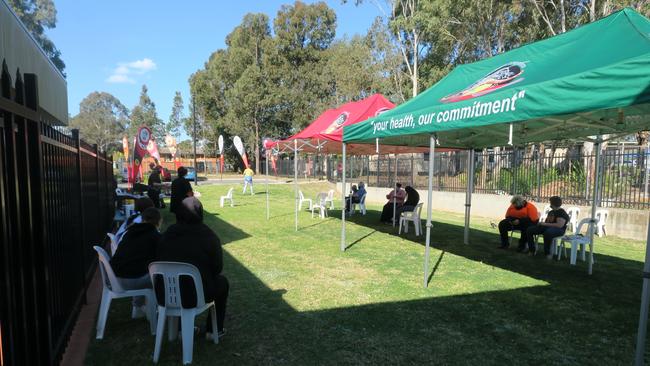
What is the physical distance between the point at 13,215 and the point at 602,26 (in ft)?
20.1

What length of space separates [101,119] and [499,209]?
10448cm

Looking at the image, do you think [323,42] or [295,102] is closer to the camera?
[295,102]

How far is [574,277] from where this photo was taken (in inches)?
233

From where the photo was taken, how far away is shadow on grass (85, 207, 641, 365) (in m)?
3.48

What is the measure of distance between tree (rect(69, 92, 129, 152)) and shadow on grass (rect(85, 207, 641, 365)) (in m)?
91.1

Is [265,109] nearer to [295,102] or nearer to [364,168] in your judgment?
[295,102]

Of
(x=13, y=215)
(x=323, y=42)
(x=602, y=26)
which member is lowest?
(x=13, y=215)

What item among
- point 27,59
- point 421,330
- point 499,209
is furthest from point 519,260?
point 27,59

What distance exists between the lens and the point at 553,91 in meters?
3.63

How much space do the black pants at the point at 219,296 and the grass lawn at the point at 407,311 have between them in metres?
0.21

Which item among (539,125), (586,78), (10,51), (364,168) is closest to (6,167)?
(10,51)

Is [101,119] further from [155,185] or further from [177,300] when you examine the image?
[177,300]

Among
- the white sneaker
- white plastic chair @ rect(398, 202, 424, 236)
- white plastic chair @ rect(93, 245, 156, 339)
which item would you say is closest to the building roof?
white plastic chair @ rect(93, 245, 156, 339)

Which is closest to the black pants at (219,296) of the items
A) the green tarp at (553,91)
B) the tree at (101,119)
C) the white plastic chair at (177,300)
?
the white plastic chair at (177,300)
